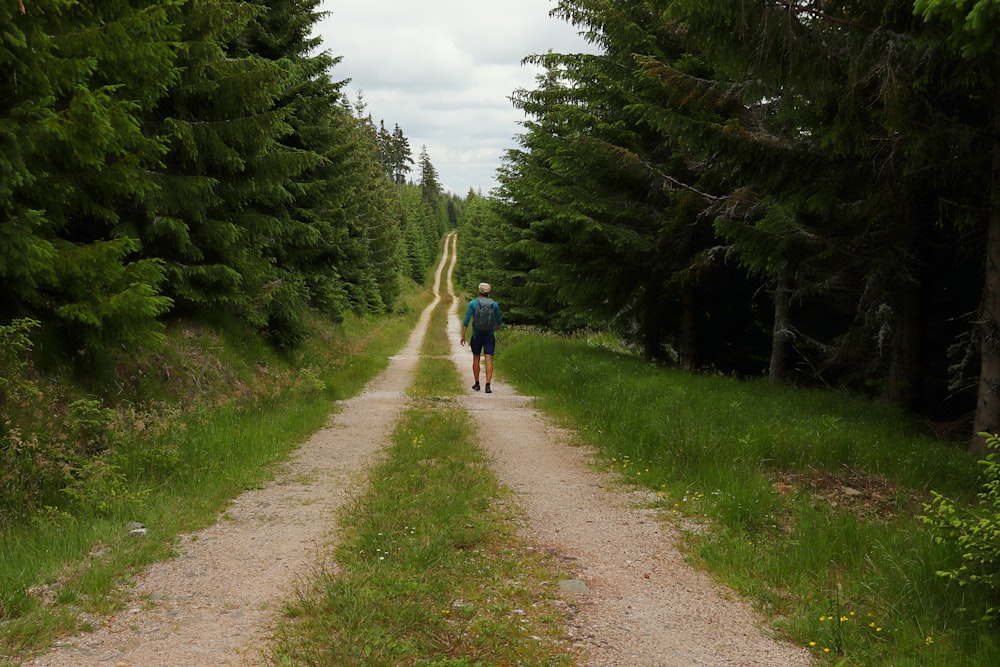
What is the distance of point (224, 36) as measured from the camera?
9.87 m

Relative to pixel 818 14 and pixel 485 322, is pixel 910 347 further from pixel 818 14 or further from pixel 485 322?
pixel 485 322

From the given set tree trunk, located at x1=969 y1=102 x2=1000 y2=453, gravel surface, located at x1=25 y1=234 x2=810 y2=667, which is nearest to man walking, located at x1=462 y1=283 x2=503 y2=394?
gravel surface, located at x1=25 y1=234 x2=810 y2=667

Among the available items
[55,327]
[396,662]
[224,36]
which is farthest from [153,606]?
[224,36]

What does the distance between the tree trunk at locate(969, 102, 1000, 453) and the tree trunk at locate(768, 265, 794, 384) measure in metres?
4.70

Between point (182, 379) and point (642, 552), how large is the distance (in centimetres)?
724

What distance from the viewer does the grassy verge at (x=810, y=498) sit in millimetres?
3504

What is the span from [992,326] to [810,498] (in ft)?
9.27

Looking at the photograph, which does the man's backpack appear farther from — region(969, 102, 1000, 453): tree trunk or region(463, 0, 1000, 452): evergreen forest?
region(969, 102, 1000, 453): tree trunk

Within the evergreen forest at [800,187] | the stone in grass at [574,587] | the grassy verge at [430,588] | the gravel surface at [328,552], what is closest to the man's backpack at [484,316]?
the evergreen forest at [800,187]

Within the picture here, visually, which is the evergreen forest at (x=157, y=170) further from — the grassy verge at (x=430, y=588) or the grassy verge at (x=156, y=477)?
the grassy verge at (x=430, y=588)

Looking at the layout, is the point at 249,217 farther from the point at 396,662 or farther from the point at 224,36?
the point at 396,662

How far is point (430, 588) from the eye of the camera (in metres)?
3.89

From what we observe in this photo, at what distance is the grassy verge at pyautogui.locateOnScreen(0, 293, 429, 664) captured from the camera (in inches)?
145

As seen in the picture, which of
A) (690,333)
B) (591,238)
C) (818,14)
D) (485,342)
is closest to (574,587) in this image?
(818,14)
